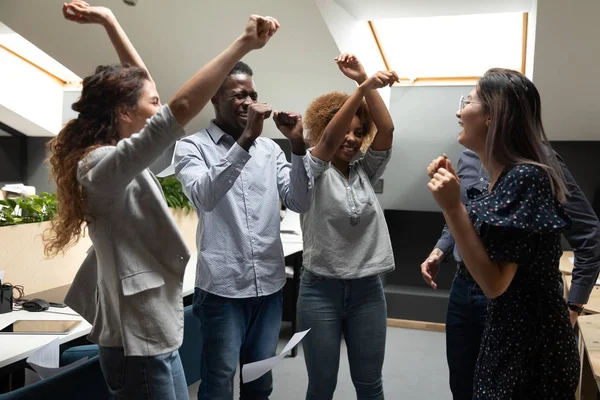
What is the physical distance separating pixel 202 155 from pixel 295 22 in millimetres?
1942

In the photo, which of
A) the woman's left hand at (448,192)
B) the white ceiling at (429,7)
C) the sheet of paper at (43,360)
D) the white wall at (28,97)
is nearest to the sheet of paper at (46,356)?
the sheet of paper at (43,360)

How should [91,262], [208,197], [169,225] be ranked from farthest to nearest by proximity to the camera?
[208,197] < [91,262] < [169,225]

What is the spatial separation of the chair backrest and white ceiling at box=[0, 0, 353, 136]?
257 centimetres

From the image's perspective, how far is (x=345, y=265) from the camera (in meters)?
1.94

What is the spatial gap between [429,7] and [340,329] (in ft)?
7.22

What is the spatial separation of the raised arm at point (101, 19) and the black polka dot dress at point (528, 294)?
0.89m

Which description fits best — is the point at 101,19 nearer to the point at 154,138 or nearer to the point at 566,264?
the point at 154,138

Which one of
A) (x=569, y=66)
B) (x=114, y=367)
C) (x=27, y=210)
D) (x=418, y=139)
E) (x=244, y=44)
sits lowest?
(x=114, y=367)

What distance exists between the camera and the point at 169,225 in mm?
1265

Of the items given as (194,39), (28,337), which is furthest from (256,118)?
(194,39)

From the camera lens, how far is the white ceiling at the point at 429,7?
3350 mm

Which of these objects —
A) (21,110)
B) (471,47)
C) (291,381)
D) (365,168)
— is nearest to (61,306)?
(365,168)

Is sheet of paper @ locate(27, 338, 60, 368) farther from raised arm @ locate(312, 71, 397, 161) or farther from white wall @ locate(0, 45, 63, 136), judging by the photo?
white wall @ locate(0, 45, 63, 136)

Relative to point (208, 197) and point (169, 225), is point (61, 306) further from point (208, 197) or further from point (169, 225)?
point (169, 225)
